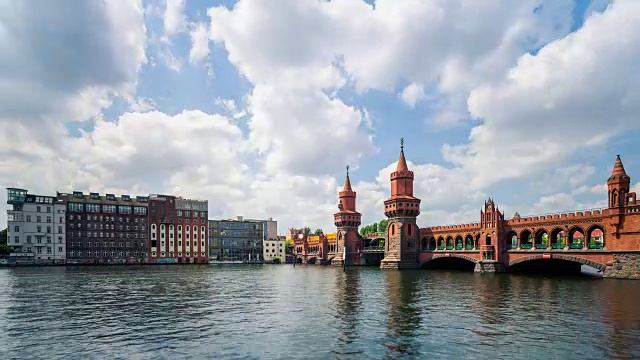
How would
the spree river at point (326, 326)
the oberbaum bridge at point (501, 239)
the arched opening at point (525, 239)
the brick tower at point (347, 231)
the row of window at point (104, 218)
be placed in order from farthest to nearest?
1. the row of window at point (104, 218)
2. the brick tower at point (347, 231)
3. the arched opening at point (525, 239)
4. the oberbaum bridge at point (501, 239)
5. the spree river at point (326, 326)

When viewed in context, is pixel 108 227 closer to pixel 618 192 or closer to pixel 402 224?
pixel 402 224

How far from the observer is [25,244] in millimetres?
147250

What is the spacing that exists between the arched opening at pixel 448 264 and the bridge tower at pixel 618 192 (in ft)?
152

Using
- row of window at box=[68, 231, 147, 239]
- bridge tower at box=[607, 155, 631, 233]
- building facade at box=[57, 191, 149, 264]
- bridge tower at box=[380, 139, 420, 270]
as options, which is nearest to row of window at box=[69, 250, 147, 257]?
building facade at box=[57, 191, 149, 264]

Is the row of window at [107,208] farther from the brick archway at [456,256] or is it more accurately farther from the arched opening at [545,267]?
the arched opening at [545,267]

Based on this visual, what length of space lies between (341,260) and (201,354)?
122 meters

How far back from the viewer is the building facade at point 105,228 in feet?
520

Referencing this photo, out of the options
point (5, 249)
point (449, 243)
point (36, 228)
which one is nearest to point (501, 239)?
point (449, 243)

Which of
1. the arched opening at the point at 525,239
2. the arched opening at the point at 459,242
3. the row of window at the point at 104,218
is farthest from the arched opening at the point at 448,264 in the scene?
the row of window at the point at 104,218

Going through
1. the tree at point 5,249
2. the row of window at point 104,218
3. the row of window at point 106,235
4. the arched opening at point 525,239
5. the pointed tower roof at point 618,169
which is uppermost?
the pointed tower roof at point 618,169

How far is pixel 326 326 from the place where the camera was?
30.5m

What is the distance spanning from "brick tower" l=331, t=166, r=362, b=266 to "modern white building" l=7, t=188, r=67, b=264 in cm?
9621

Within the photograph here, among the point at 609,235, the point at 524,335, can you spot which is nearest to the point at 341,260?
the point at 609,235

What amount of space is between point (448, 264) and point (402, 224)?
54.6 feet
